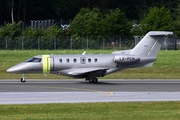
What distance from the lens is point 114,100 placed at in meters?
24.7

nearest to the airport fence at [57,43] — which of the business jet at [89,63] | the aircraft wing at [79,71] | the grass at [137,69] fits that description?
the grass at [137,69]

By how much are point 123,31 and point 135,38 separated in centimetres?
1011

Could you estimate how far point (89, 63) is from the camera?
35.0 metres

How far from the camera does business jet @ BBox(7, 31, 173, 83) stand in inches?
1356

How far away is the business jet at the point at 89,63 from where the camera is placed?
113ft

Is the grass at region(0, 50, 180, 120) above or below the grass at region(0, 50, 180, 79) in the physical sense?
below

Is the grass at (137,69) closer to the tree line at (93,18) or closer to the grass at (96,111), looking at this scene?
the tree line at (93,18)

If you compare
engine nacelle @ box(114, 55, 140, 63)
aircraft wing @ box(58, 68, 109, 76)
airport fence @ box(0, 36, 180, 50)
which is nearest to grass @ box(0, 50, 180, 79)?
airport fence @ box(0, 36, 180, 50)

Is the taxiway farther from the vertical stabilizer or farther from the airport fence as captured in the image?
the airport fence

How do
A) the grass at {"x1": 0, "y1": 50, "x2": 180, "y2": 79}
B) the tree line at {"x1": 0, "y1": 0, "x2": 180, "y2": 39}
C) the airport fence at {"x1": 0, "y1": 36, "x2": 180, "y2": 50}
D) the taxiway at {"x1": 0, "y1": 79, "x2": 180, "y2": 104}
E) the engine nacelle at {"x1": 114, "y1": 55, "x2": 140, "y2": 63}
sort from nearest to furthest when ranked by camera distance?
the taxiway at {"x1": 0, "y1": 79, "x2": 180, "y2": 104}
the engine nacelle at {"x1": 114, "y1": 55, "x2": 140, "y2": 63}
the grass at {"x1": 0, "y1": 50, "x2": 180, "y2": 79}
the airport fence at {"x1": 0, "y1": 36, "x2": 180, "y2": 50}
the tree line at {"x1": 0, "y1": 0, "x2": 180, "y2": 39}

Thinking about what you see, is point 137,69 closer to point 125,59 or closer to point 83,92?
point 125,59

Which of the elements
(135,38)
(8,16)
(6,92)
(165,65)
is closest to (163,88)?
(6,92)

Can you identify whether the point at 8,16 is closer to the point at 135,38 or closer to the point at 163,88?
the point at 135,38

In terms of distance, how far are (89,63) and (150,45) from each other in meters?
3.95
